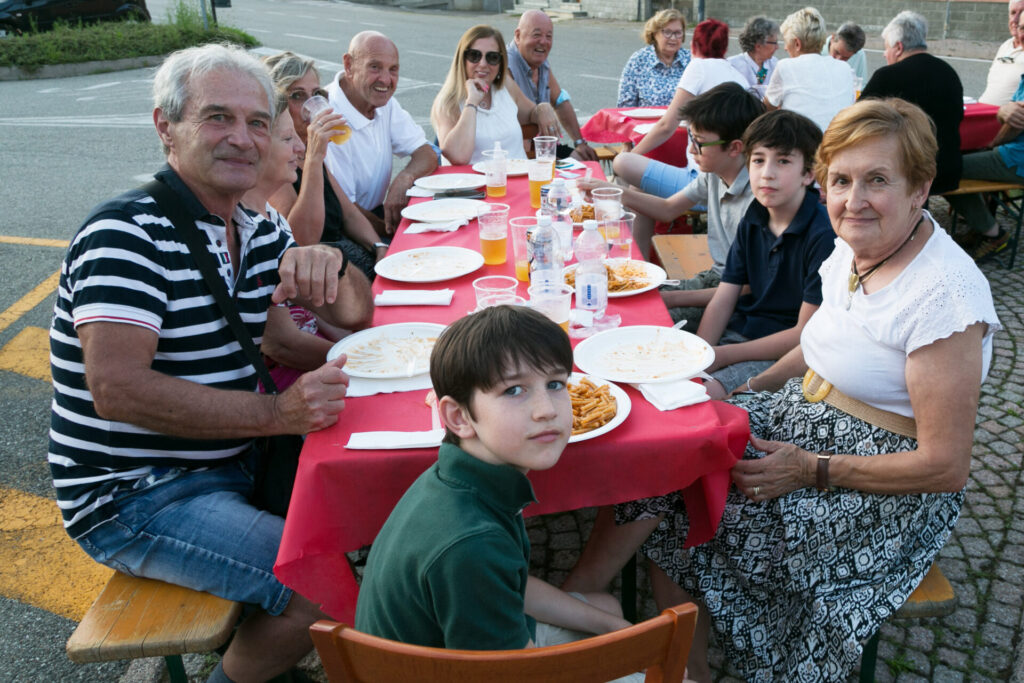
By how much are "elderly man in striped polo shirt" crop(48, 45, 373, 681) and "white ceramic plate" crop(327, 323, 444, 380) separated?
0.57 feet

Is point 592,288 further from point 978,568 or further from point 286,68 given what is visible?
point 286,68

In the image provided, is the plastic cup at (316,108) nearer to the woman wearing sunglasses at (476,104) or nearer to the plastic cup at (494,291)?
the woman wearing sunglasses at (476,104)

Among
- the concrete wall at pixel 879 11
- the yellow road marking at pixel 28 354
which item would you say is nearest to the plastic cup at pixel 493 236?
the yellow road marking at pixel 28 354

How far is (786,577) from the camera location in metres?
2.17

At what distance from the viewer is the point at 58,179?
28.2 feet

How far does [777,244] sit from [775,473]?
1.18 meters

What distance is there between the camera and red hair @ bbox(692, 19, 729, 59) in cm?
630

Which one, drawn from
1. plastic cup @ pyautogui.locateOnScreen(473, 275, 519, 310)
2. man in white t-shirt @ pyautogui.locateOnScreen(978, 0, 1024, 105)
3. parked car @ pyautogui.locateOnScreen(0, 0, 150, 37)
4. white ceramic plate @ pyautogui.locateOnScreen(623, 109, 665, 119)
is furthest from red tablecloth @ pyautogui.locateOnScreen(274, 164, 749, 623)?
parked car @ pyautogui.locateOnScreen(0, 0, 150, 37)

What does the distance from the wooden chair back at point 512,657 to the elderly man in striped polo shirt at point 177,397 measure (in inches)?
34.4

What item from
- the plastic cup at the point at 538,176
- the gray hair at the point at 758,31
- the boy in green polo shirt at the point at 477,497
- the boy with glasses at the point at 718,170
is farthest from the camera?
the gray hair at the point at 758,31

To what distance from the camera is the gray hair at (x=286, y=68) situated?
4.01 m

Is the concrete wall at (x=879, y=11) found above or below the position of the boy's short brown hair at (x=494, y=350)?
above

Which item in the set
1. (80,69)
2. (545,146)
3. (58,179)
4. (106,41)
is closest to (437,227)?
(545,146)

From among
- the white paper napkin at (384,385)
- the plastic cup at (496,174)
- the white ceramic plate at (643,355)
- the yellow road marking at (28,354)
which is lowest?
the yellow road marking at (28,354)
